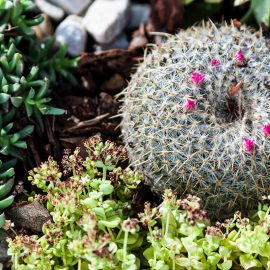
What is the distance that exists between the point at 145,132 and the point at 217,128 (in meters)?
0.32

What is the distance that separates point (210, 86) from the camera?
251 cm

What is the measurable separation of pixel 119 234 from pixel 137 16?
164cm

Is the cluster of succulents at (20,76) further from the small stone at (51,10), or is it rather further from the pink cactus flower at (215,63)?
the pink cactus flower at (215,63)

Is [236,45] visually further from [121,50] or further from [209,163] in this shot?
[121,50]

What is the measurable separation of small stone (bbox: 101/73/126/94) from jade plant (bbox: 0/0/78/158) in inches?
13.1

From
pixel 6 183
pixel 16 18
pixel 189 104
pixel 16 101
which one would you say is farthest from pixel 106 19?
pixel 6 183

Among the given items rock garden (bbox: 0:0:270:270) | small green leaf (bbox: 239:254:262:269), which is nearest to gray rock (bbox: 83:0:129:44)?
rock garden (bbox: 0:0:270:270)

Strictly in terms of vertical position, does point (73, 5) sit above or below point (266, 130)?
above

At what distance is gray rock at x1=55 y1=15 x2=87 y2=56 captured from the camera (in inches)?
130

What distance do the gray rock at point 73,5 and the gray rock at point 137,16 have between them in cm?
30

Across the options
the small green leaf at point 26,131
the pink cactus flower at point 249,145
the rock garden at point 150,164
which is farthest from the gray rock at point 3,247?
the pink cactus flower at point 249,145

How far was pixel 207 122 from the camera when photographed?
2.46 m

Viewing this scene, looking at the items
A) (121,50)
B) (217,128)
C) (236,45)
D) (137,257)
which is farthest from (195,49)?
(137,257)

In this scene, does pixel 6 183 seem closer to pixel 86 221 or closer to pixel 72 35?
pixel 86 221
